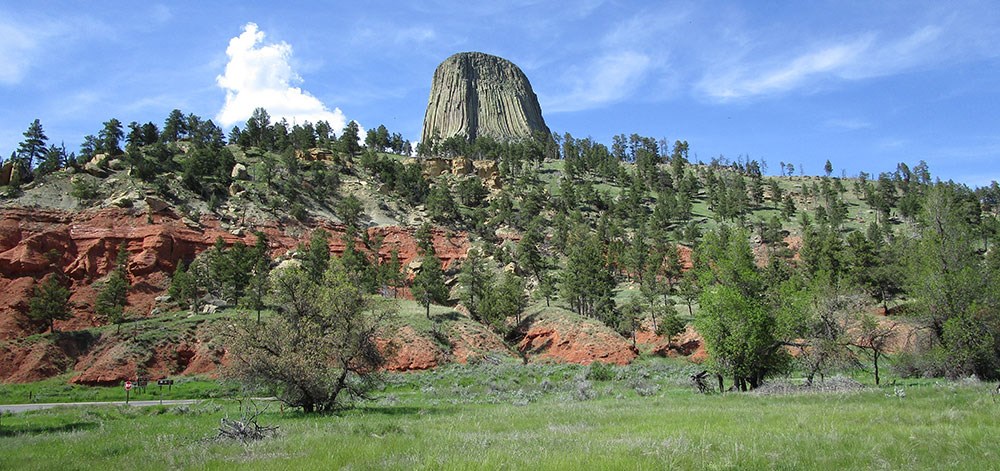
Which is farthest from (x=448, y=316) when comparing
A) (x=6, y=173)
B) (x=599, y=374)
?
(x=6, y=173)

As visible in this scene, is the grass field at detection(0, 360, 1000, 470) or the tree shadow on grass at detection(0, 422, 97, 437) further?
the tree shadow on grass at detection(0, 422, 97, 437)

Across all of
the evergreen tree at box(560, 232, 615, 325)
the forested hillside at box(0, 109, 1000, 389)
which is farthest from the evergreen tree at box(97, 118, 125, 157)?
the evergreen tree at box(560, 232, 615, 325)

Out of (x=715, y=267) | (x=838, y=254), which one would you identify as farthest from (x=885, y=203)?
(x=715, y=267)

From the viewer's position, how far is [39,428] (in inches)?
793

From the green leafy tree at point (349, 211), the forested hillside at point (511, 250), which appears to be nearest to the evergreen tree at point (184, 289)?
the forested hillside at point (511, 250)

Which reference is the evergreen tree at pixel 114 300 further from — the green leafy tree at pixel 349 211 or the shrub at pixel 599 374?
the shrub at pixel 599 374

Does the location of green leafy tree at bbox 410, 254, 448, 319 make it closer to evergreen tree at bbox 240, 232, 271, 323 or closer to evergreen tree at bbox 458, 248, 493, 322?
evergreen tree at bbox 458, 248, 493, 322

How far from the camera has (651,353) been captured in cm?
6150

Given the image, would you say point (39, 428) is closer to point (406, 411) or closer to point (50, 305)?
point (406, 411)

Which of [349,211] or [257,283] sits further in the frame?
[349,211]

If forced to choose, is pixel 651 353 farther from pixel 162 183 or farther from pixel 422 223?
pixel 162 183

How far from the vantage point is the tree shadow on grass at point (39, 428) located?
18.5m

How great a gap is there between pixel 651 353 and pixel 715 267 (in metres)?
34.7

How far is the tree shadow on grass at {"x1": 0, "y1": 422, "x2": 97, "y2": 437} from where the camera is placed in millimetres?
18453
